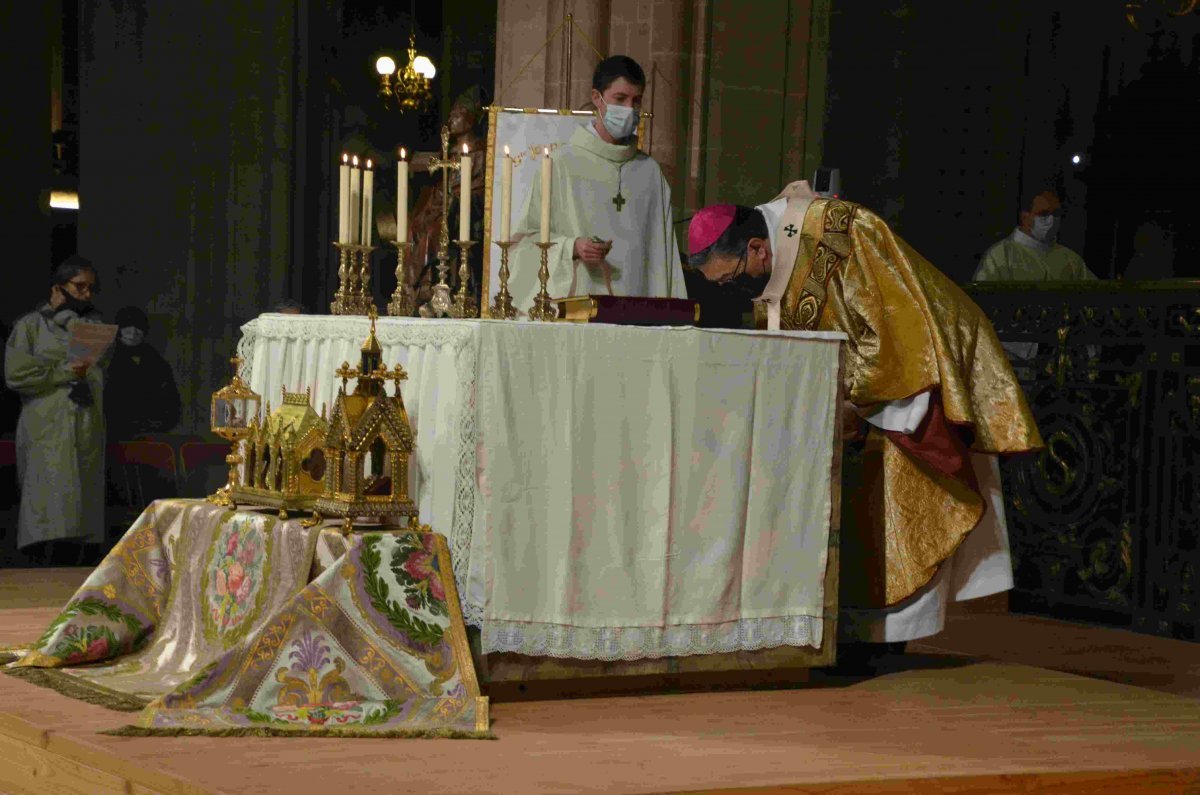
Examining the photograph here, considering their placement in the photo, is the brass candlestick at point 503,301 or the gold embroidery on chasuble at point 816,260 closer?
the brass candlestick at point 503,301

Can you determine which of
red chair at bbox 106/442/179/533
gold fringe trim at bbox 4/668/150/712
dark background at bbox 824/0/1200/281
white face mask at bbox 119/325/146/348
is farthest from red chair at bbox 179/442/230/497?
gold fringe trim at bbox 4/668/150/712

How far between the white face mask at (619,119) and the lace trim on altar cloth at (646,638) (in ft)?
7.18

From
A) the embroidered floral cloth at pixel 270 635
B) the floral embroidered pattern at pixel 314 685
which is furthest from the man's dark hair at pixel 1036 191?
the floral embroidered pattern at pixel 314 685

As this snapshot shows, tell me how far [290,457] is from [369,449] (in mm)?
312

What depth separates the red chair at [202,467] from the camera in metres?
10.3

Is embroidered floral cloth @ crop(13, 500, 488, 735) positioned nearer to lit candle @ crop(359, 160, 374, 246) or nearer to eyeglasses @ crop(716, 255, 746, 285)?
lit candle @ crop(359, 160, 374, 246)

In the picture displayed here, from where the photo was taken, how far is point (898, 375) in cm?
524

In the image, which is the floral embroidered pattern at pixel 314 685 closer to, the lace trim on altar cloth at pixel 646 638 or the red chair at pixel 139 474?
the lace trim on altar cloth at pixel 646 638

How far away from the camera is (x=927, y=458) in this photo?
17.3 ft

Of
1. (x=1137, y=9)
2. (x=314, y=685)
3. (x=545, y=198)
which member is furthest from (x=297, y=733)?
(x=1137, y=9)

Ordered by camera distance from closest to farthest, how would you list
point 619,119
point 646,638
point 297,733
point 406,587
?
point 297,733, point 406,587, point 646,638, point 619,119

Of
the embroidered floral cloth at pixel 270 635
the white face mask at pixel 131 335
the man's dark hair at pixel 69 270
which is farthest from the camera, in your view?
the white face mask at pixel 131 335

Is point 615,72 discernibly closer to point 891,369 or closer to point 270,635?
point 891,369

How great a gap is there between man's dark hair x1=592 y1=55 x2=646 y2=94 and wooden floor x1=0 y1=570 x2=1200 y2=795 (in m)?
2.21
